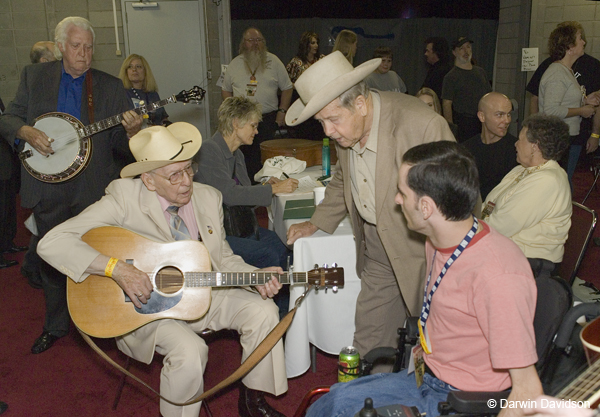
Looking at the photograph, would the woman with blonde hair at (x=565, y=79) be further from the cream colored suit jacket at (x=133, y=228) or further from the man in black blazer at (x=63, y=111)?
the man in black blazer at (x=63, y=111)

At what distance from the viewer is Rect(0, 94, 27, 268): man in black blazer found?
4715 mm

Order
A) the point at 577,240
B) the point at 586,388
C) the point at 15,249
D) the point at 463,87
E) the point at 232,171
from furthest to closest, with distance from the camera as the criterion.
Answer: the point at 463,87
the point at 15,249
the point at 232,171
the point at 577,240
the point at 586,388

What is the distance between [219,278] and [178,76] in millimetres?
6275

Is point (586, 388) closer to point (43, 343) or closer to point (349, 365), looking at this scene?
point (349, 365)

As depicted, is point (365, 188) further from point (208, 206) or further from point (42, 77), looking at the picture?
point (42, 77)

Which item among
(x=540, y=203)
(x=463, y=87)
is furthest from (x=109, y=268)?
(x=463, y=87)

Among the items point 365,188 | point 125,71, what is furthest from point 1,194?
point 365,188

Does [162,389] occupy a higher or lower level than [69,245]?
lower

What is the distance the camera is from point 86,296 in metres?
2.53

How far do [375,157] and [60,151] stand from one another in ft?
6.80

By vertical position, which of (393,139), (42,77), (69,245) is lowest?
(69,245)

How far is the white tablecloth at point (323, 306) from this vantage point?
295 cm

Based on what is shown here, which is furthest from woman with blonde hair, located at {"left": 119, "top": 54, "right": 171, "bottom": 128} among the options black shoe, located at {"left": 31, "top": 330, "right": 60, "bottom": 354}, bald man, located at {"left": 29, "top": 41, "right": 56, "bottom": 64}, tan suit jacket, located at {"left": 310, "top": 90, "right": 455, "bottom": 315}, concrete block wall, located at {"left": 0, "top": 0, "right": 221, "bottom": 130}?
tan suit jacket, located at {"left": 310, "top": 90, "right": 455, "bottom": 315}

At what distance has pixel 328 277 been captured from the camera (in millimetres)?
2602
